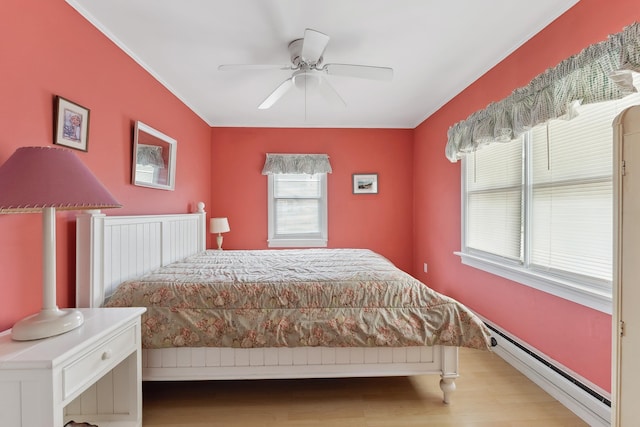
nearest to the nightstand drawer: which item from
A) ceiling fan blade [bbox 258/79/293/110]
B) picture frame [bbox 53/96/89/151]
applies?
picture frame [bbox 53/96/89/151]

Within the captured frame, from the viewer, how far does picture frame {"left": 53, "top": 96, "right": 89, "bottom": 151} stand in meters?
1.60

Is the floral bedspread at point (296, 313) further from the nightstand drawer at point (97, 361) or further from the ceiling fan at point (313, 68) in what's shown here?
the ceiling fan at point (313, 68)

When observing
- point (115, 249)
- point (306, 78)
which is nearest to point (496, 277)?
point (306, 78)

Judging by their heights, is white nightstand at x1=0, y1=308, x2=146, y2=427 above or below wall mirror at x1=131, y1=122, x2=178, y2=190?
below

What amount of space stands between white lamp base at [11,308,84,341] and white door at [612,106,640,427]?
7.27 ft

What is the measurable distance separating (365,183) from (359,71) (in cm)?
228

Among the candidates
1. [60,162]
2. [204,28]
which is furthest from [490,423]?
[204,28]

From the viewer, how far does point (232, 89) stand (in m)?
2.92

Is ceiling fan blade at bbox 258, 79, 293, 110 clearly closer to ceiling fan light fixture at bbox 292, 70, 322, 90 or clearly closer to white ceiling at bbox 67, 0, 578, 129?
ceiling fan light fixture at bbox 292, 70, 322, 90

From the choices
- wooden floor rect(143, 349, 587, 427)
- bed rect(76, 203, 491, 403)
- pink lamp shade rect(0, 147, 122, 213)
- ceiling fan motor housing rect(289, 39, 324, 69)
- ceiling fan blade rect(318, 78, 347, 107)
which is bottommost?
wooden floor rect(143, 349, 587, 427)

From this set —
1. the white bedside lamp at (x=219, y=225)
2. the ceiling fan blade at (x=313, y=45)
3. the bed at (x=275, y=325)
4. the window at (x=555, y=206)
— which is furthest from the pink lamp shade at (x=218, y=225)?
the window at (x=555, y=206)

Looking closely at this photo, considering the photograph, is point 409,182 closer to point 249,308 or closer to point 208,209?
point 208,209

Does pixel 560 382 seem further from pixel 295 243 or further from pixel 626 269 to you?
pixel 295 243

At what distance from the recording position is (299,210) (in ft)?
13.9
